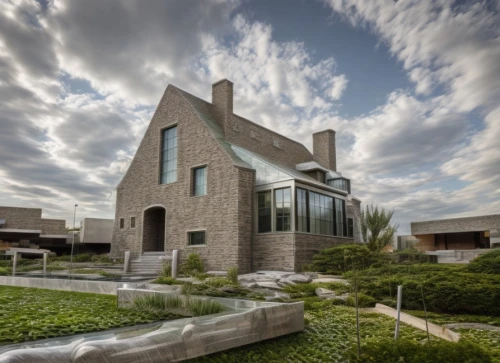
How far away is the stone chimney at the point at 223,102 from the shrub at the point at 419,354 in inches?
774

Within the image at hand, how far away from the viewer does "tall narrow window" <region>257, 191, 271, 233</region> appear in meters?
19.3

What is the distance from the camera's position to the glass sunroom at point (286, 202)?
18609mm

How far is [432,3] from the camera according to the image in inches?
402

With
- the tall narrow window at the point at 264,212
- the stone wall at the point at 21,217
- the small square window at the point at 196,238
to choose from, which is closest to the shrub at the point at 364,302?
the tall narrow window at the point at 264,212

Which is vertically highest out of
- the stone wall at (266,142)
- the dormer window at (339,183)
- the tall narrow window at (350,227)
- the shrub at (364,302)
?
the stone wall at (266,142)

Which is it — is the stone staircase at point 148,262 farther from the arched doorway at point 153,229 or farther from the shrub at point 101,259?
the shrub at point 101,259

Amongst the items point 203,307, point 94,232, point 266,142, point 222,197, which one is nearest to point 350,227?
point 266,142

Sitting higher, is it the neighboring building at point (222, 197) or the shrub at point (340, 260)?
the neighboring building at point (222, 197)

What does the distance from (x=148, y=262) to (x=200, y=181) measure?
231 inches

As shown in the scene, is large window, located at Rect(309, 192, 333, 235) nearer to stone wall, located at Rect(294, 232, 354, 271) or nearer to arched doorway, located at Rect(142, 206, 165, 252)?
stone wall, located at Rect(294, 232, 354, 271)

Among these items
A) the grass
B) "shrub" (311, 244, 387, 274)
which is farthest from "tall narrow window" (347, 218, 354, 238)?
the grass

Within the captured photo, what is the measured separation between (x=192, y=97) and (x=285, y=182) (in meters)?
9.26

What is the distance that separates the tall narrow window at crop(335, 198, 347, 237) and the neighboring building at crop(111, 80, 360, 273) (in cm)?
6

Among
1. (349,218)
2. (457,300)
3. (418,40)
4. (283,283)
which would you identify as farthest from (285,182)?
(457,300)
